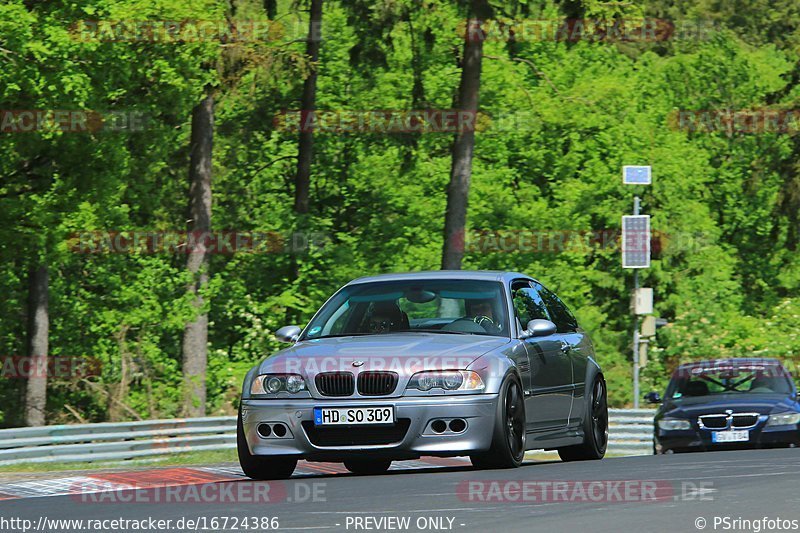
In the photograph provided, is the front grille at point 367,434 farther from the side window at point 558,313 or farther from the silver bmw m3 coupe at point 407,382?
the side window at point 558,313

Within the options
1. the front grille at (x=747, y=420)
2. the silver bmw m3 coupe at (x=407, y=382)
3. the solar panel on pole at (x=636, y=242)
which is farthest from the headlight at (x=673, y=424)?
the solar panel on pole at (x=636, y=242)

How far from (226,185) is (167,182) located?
129 inches

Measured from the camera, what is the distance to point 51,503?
10.4m

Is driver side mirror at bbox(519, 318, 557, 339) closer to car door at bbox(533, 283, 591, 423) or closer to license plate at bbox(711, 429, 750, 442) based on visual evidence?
car door at bbox(533, 283, 591, 423)

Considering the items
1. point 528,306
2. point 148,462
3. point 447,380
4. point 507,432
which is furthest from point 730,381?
point 447,380

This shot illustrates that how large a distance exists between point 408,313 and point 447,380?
6.17ft

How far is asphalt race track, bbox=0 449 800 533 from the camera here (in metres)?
8.35

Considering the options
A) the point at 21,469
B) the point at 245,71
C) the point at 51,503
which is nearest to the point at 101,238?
the point at 245,71

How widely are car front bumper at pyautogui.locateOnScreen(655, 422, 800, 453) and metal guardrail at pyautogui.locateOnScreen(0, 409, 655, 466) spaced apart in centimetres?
775

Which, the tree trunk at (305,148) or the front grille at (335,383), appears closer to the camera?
the front grille at (335,383)

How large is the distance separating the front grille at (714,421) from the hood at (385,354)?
6655 millimetres

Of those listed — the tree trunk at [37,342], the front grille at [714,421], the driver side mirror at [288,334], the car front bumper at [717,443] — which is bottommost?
the tree trunk at [37,342]

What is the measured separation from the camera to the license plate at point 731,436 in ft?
58.7

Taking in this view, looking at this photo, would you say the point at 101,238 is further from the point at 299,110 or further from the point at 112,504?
the point at 112,504
